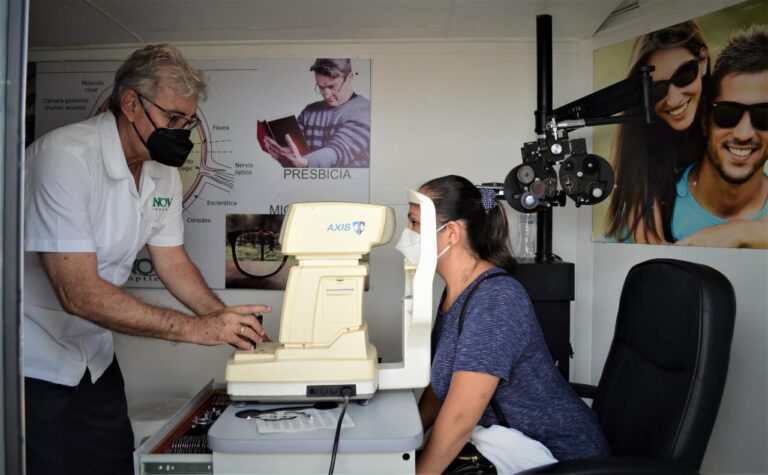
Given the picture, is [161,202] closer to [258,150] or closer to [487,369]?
[258,150]

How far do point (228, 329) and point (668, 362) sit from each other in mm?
1138

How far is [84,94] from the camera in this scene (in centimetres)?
285

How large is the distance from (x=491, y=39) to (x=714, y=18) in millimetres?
1017

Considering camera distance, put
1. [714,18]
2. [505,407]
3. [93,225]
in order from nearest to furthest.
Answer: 1. [505,407]
2. [93,225]
3. [714,18]

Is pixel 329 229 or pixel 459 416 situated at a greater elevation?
pixel 329 229

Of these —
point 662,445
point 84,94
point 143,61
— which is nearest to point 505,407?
point 662,445

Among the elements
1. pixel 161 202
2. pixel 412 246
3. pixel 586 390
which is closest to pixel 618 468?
pixel 586 390

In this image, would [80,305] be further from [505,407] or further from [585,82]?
[585,82]

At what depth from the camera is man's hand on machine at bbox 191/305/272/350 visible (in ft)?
4.55

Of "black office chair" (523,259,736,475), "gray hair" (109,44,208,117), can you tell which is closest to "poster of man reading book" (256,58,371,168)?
"gray hair" (109,44,208,117)

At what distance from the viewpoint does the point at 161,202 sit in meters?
1.90

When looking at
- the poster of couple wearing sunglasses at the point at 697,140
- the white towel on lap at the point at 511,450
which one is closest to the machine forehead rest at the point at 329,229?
the white towel on lap at the point at 511,450

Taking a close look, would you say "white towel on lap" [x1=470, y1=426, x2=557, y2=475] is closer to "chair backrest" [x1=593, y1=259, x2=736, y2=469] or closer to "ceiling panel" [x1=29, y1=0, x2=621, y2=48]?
"chair backrest" [x1=593, y1=259, x2=736, y2=469]

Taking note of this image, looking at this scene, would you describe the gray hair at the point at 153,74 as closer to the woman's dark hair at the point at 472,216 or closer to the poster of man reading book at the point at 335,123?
the woman's dark hair at the point at 472,216
